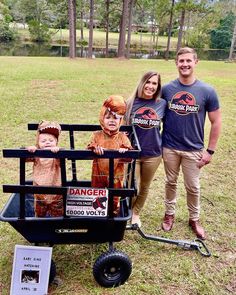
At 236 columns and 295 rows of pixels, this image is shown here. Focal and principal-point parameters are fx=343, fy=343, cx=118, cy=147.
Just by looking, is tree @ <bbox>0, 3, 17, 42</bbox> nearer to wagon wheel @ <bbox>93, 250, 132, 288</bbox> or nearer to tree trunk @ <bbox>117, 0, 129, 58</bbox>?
tree trunk @ <bbox>117, 0, 129, 58</bbox>

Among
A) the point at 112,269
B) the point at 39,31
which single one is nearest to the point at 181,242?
the point at 112,269

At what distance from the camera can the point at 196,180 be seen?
353 centimetres

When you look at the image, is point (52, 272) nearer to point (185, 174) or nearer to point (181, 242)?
point (181, 242)

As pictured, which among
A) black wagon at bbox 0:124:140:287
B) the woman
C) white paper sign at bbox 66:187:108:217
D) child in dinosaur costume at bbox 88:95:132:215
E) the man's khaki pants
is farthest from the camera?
the man's khaki pants

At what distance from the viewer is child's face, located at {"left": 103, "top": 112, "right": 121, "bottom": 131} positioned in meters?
2.82

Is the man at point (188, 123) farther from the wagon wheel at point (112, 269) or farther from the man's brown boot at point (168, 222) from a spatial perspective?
the wagon wheel at point (112, 269)

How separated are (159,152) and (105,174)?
2.50ft

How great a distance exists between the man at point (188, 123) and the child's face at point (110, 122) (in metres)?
0.71

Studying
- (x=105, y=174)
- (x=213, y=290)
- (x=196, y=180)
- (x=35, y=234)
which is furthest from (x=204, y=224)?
(x=35, y=234)

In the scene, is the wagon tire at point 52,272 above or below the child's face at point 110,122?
below

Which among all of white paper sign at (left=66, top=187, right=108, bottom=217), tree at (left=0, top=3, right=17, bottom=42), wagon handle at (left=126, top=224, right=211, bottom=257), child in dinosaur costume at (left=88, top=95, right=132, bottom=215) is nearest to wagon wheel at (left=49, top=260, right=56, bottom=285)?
white paper sign at (left=66, top=187, right=108, bottom=217)

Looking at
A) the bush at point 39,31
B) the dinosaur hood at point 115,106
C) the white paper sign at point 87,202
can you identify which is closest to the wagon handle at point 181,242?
the white paper sign at point 87,202

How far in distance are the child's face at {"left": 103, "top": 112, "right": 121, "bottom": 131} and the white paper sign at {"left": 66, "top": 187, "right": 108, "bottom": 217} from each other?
56 cm

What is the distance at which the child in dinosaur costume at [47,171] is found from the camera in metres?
2.69
